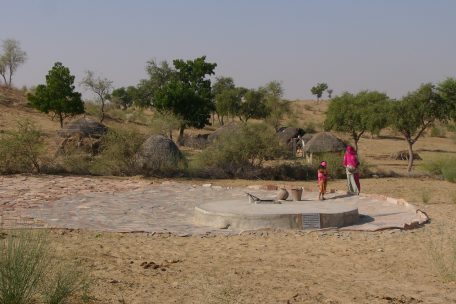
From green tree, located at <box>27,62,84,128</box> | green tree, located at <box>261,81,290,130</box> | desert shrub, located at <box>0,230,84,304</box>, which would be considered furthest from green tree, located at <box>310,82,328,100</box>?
desert shrub, located at <box>0,230,84,304</box>

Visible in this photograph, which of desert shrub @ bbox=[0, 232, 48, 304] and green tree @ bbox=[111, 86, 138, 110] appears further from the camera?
green tree @ bbox=[111, 86, 138, 110]

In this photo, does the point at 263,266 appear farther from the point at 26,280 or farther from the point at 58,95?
the point at 58,95

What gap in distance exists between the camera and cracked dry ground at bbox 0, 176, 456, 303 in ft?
17.7

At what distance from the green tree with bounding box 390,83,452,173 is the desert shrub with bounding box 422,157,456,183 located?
3263 mm

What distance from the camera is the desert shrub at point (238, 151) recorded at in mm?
18547

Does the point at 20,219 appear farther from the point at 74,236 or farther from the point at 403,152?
the point at 403,152

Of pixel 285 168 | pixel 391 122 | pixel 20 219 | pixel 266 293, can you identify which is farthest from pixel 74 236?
pixel 391 122

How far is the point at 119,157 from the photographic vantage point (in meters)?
17.7

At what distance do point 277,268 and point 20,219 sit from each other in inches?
189

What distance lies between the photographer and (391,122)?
77.2 ft

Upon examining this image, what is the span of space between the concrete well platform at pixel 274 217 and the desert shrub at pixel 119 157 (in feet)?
26.7

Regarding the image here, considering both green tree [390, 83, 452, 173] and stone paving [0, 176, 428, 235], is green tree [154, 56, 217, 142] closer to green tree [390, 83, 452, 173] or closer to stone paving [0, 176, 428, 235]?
green tree [390, 83, 452, 173]

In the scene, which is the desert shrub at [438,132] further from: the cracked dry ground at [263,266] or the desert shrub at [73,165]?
the cracked dry ground at [263,266]

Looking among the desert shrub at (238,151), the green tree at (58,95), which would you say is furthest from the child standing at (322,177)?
the green tree at (58,95)
